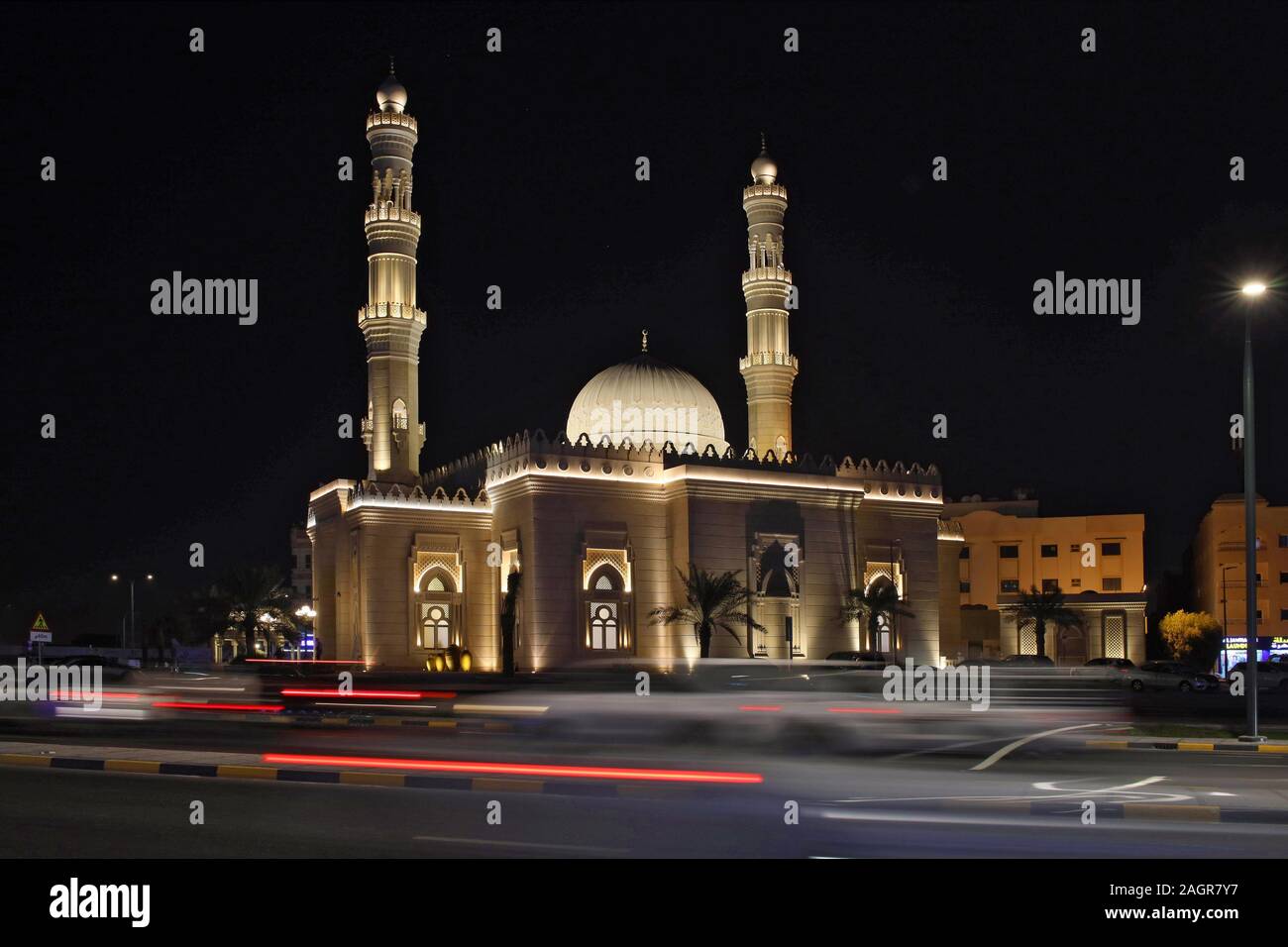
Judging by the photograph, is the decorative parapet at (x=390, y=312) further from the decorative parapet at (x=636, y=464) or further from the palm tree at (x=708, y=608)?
the palm tree at (x=708, y=608)

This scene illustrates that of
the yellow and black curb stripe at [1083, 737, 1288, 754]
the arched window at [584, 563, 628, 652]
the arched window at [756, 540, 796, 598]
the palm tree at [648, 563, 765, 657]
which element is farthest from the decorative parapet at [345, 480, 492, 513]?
the yellow and black curb stripe at [1083, 737, 1288, 754]

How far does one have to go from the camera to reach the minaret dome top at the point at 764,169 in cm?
5403

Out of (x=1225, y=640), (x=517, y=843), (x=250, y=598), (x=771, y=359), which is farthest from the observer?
(x=1225, y=640)

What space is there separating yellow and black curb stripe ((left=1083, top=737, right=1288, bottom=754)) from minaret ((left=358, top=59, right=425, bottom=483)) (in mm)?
33677

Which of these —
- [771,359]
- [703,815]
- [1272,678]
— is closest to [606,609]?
[771,359]

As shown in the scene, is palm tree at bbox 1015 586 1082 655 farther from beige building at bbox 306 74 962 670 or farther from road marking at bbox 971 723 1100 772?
road marking at bbox 971 723 1100 772

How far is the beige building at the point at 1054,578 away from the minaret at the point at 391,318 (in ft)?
80.7

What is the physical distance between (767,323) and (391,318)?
14.8 meters

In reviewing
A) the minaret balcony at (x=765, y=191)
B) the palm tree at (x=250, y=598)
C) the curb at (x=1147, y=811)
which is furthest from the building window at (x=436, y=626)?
the curb at (x=1147, y=811)

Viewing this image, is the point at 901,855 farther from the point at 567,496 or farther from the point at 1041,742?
the point at 567,496

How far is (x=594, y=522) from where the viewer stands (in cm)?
4578

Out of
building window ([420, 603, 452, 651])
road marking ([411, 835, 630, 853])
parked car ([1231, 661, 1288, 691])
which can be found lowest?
parked car ([1231, 661, 1288, 691])

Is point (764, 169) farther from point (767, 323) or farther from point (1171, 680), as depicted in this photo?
point (1171, 680)

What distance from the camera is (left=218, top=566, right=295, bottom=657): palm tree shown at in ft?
164
